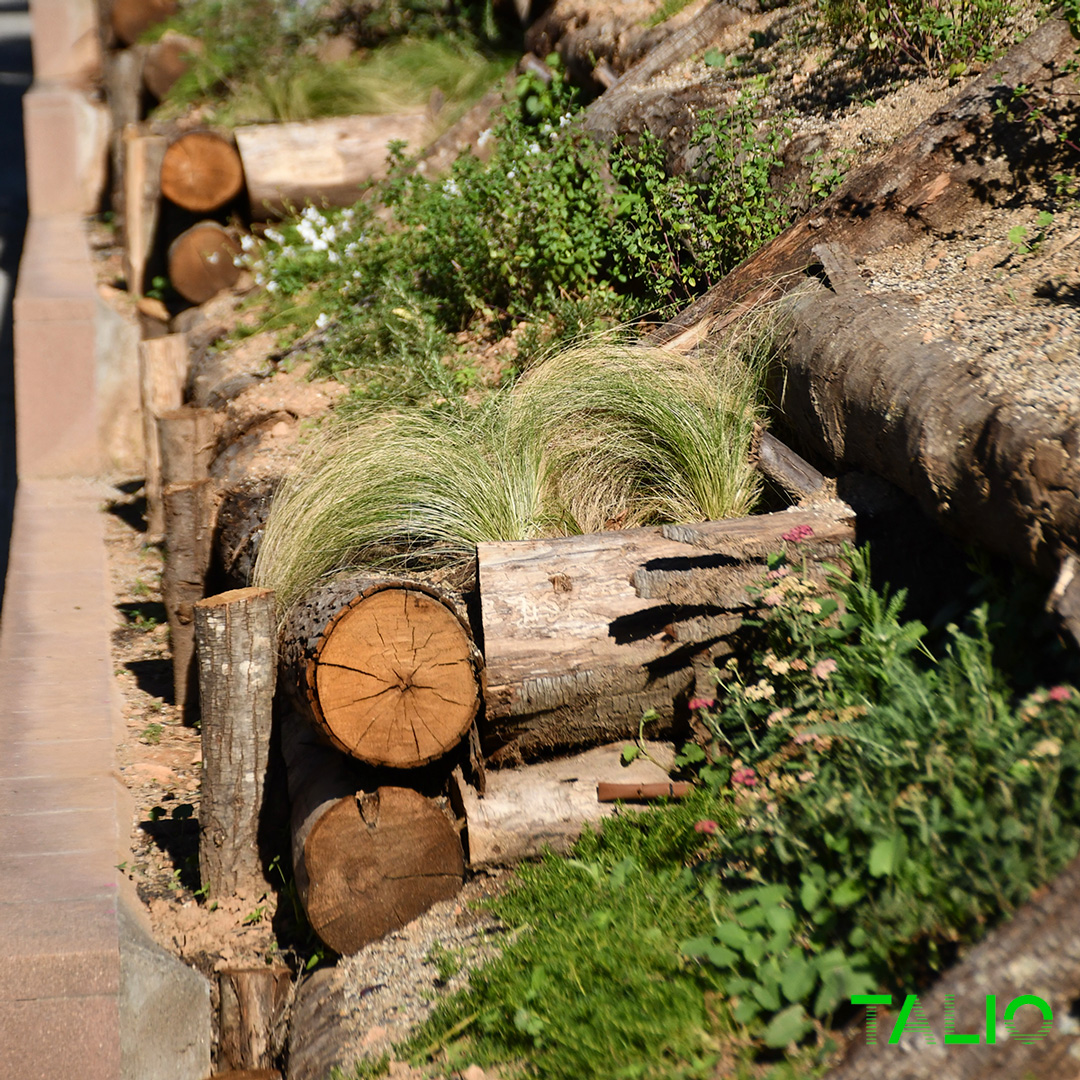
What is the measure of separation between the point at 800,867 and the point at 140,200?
7.16 m

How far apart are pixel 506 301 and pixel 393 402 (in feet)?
4.44

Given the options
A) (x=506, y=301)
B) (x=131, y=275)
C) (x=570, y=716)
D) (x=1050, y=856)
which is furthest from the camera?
(x=131, y=275)

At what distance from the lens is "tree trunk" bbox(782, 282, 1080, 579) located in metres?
2.35

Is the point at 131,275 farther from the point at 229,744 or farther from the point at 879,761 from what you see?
the point at 879,761

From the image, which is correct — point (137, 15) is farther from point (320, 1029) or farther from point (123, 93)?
point (320, 1029)

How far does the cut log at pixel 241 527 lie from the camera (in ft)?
12.8

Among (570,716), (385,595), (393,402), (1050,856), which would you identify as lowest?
(1050,856)

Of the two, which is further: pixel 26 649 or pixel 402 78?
pixel 402 78

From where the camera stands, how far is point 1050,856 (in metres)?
1.80

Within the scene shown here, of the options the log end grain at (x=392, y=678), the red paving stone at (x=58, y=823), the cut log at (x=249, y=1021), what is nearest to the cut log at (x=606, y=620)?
the log end grain at (x=392, y=678)

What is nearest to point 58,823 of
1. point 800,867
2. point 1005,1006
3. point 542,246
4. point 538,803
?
point 538,803

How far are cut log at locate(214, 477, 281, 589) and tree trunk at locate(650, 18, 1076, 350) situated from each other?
2027mm

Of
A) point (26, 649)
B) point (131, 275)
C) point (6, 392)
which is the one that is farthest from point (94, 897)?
point (6, 392)

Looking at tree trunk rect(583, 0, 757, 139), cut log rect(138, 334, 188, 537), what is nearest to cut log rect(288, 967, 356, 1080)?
cut log rect(138, 334, 188, 537)
